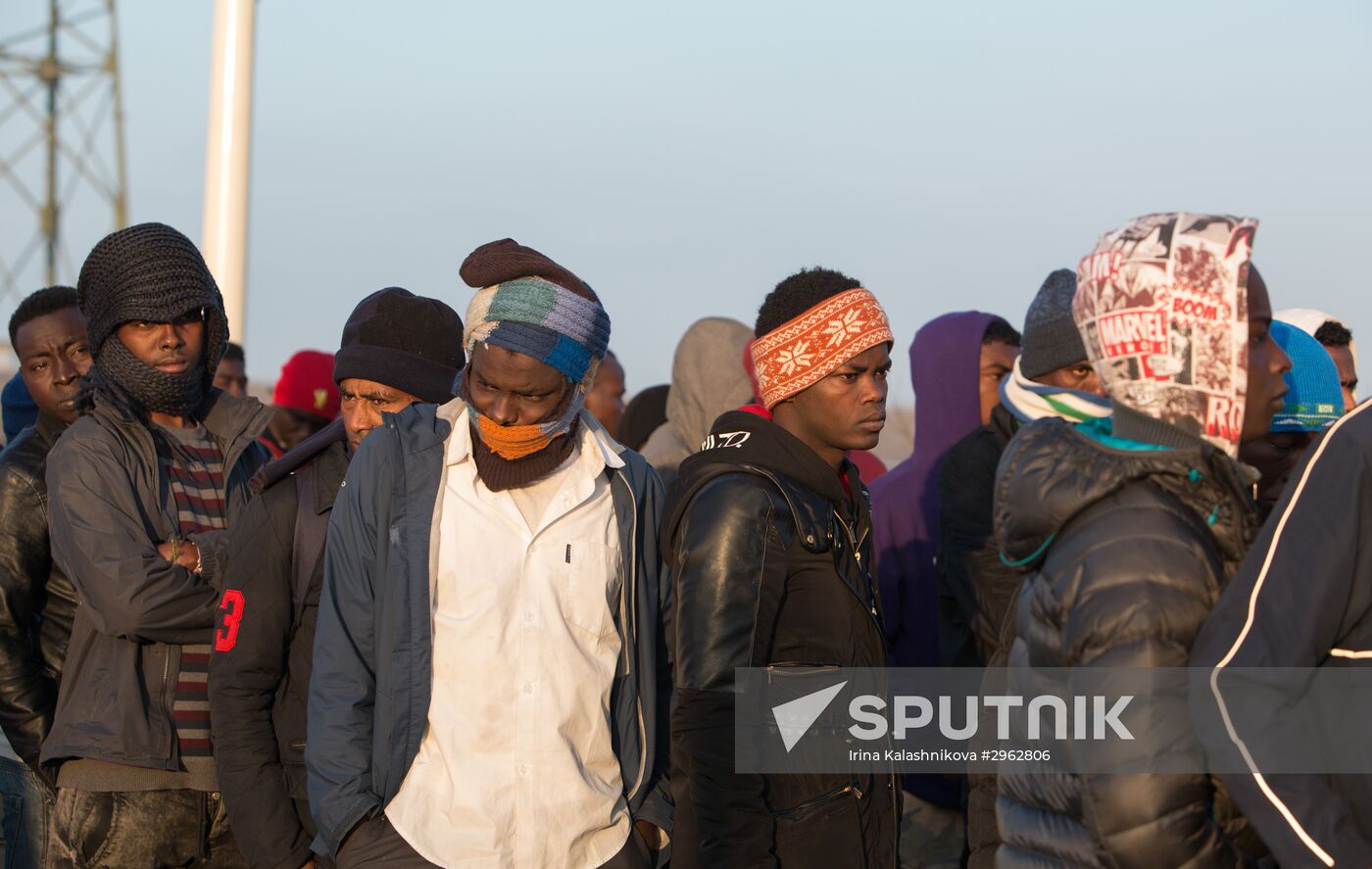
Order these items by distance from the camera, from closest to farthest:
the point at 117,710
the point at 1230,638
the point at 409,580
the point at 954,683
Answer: the point at 1230,638 → the point at 409,580 → the point at 117,710 → the point at 954,683

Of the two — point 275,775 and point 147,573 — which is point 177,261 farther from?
point 275,775

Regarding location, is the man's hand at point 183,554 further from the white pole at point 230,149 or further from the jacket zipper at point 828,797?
the white pole at point 230,149

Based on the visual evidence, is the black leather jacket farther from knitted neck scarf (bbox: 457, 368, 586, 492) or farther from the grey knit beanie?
the grey knit beanie

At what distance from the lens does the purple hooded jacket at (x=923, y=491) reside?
5703mm

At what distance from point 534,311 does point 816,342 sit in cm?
90

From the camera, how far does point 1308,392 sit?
4.41 metres

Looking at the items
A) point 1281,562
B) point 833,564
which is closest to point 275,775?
point 833,564

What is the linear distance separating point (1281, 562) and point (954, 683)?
2580mm

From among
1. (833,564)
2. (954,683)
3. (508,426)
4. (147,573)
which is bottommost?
(954,683)

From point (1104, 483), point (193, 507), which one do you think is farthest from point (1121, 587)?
point (193, 507)

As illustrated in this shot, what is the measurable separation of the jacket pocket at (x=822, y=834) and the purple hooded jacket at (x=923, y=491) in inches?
68.0

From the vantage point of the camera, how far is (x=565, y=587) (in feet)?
12.0

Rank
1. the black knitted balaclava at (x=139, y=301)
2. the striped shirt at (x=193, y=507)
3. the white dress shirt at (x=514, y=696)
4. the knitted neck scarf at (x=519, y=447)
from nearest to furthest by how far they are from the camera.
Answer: the white dress shirt at (x=514, y=696)
the knitted neck scarf at (x=519, y=447)
the striped shirt at (x=193, y=507)
the black knitted balaclava at (x=139, y=301)

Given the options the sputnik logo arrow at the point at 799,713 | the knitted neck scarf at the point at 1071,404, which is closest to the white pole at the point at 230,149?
the sputnik logo arrow at the point at 799,713
